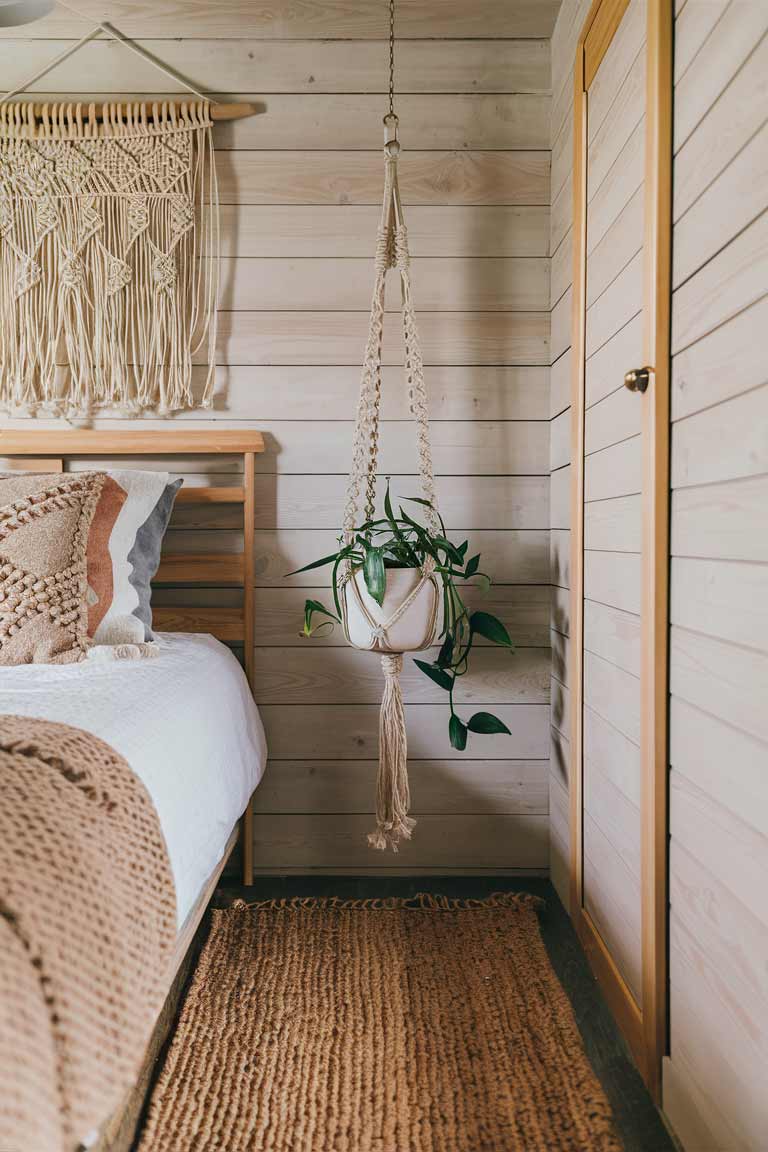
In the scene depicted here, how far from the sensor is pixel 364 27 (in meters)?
1.90

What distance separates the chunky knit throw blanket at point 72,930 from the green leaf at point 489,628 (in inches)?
40.8

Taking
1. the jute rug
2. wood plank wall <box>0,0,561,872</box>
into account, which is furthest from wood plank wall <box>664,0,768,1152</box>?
wood plank wall <box>0,0,561,872</box>

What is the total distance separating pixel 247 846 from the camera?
74.5 inches

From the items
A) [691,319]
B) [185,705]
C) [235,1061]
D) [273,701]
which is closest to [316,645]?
[273,701]

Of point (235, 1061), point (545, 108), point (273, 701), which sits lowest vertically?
point (235, 1061)

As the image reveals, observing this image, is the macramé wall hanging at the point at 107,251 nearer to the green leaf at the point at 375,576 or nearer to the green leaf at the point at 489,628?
the green leaf at the point at 375,576

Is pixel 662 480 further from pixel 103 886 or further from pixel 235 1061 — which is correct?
pixel 235 1061

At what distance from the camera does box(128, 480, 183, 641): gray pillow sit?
63.8 inches

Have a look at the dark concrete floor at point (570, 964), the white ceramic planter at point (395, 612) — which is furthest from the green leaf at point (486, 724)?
the dark concrete floor at point (570, 964)

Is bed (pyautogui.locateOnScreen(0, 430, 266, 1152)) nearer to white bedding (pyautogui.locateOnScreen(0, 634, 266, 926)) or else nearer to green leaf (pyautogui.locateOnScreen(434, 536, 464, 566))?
white bedding (pyautogui.locateOnScreen(0, 634, 266, 926))

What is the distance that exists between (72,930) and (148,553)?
3.62 ft

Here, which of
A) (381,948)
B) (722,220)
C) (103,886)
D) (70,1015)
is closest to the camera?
(70,1015)

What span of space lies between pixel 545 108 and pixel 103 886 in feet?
6.61

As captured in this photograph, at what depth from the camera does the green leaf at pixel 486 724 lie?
184 cm
